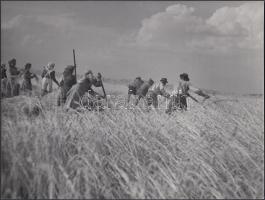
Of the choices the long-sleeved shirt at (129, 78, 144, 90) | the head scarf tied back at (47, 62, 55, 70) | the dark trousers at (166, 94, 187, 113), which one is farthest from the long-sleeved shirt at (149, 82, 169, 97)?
the head scarf tied back at (47, 62, 55, 70)

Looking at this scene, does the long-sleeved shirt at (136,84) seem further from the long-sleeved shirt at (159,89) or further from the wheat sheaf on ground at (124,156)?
the wheat sheaf on ground at (124,156)

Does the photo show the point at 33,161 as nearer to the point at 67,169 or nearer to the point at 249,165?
the point at 67,169

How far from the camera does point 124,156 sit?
4617 mm

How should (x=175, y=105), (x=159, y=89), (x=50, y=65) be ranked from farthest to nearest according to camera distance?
(x=159, y=89), (x=50, y=65), (x=175, y=105)

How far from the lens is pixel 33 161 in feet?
13.6

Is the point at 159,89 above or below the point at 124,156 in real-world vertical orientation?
above

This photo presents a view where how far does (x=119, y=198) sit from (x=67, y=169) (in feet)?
1.97

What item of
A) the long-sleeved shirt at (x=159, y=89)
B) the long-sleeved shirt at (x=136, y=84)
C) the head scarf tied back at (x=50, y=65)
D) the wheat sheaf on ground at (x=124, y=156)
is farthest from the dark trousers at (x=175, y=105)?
the long-sleeved shirt at (x=136, y=84)

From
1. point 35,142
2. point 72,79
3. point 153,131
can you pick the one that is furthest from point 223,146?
point 72,79

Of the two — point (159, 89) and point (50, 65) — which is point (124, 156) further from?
point (159, 89)

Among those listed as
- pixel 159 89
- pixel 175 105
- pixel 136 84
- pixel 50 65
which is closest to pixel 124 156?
pixel 175 105

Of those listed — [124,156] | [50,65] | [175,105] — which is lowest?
[124,156]

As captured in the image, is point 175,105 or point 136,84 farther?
point 136,84

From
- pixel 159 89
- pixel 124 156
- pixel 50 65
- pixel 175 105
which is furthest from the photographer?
pixel 159 89
